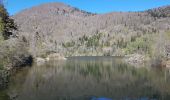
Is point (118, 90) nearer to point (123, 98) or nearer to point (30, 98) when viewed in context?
point (123, 98)

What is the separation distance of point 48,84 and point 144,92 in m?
22.3

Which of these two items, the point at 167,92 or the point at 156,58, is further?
the point at 156,58

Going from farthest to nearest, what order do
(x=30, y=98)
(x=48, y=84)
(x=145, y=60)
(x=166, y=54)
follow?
(x=145, y=60) → (x=166, y=54) → (x=48, y=84) → (x=30, y=98)

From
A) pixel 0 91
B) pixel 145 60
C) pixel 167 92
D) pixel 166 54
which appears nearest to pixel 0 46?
pixel 0 91

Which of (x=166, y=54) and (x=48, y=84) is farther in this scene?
(x=166, y=54)

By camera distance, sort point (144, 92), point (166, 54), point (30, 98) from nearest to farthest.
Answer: point (30, 98), point (144, 92), point (166, 54)

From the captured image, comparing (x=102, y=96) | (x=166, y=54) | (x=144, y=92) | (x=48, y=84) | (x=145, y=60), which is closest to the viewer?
(x=102, y=96)

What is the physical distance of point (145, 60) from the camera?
153000 mm

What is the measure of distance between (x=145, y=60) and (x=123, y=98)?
103356 mm

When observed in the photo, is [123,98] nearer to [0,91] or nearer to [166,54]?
[0,91]

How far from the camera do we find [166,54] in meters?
126

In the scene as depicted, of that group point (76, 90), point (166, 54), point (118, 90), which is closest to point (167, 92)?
point (118, 90)

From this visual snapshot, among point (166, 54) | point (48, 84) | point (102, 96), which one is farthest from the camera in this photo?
point (166, 54)

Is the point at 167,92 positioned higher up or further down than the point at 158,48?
further down
